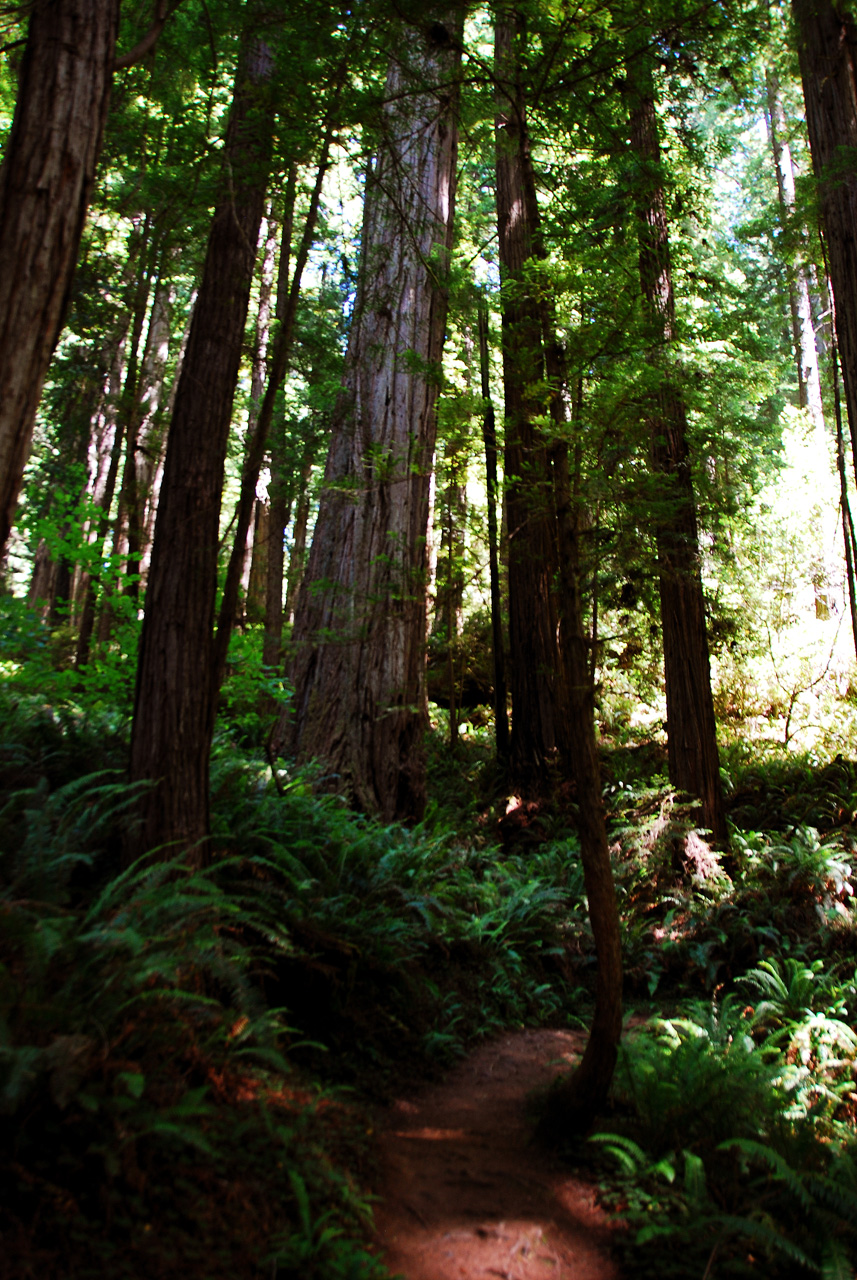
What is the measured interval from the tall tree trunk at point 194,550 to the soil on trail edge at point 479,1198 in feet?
5.81

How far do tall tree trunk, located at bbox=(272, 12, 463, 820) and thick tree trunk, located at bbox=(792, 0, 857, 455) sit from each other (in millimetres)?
3147

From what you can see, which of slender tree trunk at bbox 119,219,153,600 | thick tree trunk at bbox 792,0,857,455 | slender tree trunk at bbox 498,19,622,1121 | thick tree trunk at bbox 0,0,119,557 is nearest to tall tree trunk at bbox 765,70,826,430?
thick tree trunk at bbox 792,0,857,455

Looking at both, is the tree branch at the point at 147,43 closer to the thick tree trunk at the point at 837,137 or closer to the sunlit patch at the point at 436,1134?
the sunlit patch at the point at 436,1134

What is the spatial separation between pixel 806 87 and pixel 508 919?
7.68 meters

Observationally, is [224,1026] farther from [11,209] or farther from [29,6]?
[29,6]

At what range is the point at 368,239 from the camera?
8055 mm

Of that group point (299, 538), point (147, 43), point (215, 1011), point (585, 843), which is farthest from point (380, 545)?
point (299, 538)

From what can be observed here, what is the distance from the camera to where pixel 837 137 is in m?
6.52

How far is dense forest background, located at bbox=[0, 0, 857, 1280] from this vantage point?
2617 millimetres

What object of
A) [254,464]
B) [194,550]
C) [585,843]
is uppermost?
[254,464]

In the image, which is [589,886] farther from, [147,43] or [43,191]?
[147,43]

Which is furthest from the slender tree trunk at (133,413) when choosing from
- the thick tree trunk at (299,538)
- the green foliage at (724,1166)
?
the green foliage at (724,1166)

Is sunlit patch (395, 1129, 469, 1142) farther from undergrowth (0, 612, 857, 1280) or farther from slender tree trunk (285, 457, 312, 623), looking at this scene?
slender tree trunk (285, 457, 312, 623)

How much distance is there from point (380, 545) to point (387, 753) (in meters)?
2.05
